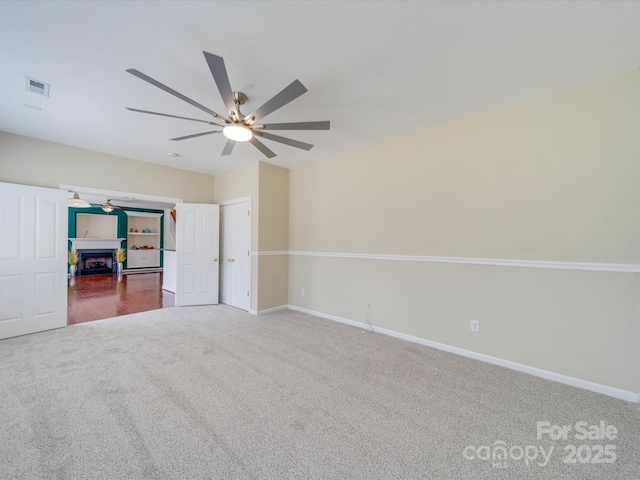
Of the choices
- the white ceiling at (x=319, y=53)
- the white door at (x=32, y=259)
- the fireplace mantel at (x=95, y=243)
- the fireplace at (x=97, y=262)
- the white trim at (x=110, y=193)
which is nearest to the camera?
the white ceiling at (x=319, y=53)

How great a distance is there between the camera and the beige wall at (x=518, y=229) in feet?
7.15

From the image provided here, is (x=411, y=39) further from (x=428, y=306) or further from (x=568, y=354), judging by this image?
(x=568, y=354)

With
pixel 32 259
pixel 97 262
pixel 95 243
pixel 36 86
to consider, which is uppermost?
pixel 36 86

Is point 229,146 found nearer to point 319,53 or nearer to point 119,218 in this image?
point 319,53

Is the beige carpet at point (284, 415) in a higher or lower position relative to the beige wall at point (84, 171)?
lower

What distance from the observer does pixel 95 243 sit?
9.26 m

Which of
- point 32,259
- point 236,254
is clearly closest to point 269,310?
point 236,254

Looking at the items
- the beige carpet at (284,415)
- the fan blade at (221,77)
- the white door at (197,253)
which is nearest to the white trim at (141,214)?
the white door at (197,253)

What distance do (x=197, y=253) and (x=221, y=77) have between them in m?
4.06

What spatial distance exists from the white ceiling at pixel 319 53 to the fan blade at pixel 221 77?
0.38 meters

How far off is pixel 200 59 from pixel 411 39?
1607mm

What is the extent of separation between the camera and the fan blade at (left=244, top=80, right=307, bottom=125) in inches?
66.4

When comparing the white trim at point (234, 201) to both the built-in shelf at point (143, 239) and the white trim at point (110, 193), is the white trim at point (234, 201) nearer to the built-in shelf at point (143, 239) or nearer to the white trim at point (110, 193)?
the white trim at point (110, 193)

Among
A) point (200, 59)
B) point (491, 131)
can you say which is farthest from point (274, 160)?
point (491, 131)
